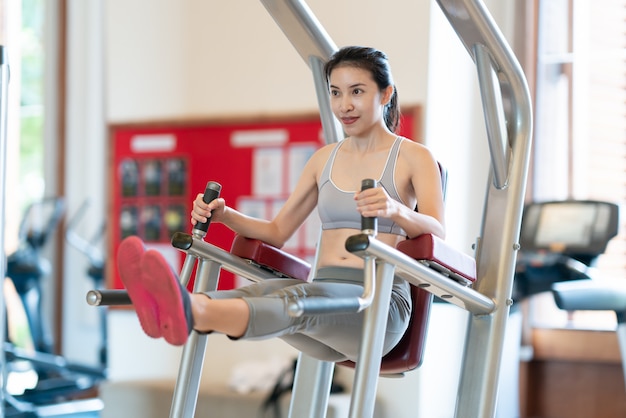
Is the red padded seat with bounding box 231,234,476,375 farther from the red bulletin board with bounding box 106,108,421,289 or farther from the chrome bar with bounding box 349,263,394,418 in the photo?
the red bulletin board with bounding box 106,108,421,289

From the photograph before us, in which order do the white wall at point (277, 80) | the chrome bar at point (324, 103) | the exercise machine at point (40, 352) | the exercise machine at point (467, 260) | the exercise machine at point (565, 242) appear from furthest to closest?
the exercise machine at point (40, 352)
the white wall at point (277, 80)
the exercise machine at point (565, 242)
the chrome bar at point (324, 103)
the exercise machine at point (467, 260)

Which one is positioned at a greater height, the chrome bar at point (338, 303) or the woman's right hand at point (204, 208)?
A: the woman's right hand at point (204, 208)

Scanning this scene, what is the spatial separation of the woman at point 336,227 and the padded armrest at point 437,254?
1.9 inches

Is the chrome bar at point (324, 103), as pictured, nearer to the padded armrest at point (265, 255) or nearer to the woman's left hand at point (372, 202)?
the padded armrest at point (265, 255)

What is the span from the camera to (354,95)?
2.22 meters

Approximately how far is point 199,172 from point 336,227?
8.35ft

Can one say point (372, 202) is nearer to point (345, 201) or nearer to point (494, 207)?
point (345, 201)

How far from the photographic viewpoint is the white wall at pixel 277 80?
4086 mm

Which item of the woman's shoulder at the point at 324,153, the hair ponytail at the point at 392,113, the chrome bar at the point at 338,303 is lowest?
the chrome bar at the point at 338,303

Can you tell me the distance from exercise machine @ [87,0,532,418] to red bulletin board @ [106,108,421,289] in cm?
191

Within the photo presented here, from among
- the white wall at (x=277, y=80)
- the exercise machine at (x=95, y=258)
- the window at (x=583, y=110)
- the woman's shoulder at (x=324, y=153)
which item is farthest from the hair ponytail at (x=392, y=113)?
the exercise machine at (x=95, y=258)

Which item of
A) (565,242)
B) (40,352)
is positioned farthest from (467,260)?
(40,352)

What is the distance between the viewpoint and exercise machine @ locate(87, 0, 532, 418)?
2168mm

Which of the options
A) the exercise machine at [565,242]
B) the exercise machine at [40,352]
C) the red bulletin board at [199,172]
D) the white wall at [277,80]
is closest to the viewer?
the exercise machine at [565,242]
